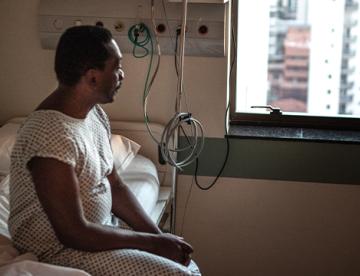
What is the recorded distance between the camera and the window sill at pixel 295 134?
265 cm

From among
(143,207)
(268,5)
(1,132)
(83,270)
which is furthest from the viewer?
(268,5)

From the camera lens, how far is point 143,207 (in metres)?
2.22

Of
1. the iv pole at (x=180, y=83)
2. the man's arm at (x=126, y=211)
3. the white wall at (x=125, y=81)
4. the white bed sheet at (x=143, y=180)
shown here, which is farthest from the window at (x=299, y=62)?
the man's arm at (x=126, y=211)

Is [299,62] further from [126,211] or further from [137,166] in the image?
[126,211]

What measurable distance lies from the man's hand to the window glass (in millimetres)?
1138

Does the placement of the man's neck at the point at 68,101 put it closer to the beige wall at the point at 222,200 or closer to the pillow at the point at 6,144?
the pillow at the point at 6,144

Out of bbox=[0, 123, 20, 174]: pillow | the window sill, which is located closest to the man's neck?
bbox=[0, 123, 20, 174]: pillow

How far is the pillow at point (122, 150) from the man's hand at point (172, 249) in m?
0.62

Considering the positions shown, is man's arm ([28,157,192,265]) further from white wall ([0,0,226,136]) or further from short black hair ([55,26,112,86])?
white wall ([0,0,226,136])

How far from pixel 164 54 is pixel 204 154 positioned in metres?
0.50

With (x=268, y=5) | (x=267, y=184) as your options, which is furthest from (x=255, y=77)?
(x=267, y=184)

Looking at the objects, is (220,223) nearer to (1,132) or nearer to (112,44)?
→ (1,132)

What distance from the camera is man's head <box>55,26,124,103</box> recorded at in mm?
1682

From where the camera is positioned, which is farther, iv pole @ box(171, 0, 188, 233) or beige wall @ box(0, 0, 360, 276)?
beige wall @ box(0, 0, 360, 276)
